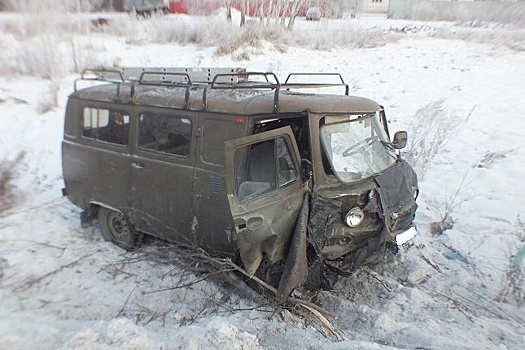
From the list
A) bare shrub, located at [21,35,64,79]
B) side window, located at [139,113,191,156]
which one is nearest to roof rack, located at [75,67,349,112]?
side window, located at [139,113,191,156]

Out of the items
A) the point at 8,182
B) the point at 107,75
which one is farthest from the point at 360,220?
the point at 8,182

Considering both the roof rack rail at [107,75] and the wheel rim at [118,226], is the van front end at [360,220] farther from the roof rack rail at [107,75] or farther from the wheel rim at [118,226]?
the roof rack rail at [107,75]

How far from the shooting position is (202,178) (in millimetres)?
4633

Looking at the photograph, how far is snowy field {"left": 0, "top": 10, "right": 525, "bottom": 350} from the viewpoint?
3773mm

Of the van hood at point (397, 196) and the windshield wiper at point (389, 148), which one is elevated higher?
the windshield wiper at point (389, 148)

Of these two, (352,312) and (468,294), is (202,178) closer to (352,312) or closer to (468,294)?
(352,312)

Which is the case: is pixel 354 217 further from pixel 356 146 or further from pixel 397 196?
pixel 356 146

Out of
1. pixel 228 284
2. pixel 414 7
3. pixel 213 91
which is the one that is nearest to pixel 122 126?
pixel 213 91

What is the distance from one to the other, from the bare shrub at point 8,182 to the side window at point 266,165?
5.23 metres

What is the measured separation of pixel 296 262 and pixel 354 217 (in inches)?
29.5

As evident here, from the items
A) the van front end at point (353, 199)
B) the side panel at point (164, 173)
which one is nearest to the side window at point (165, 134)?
the side panel at point (164, 173)

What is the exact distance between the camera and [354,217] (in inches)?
163

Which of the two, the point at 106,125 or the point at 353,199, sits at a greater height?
the point at 106,125

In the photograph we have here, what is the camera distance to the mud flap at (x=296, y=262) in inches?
152
